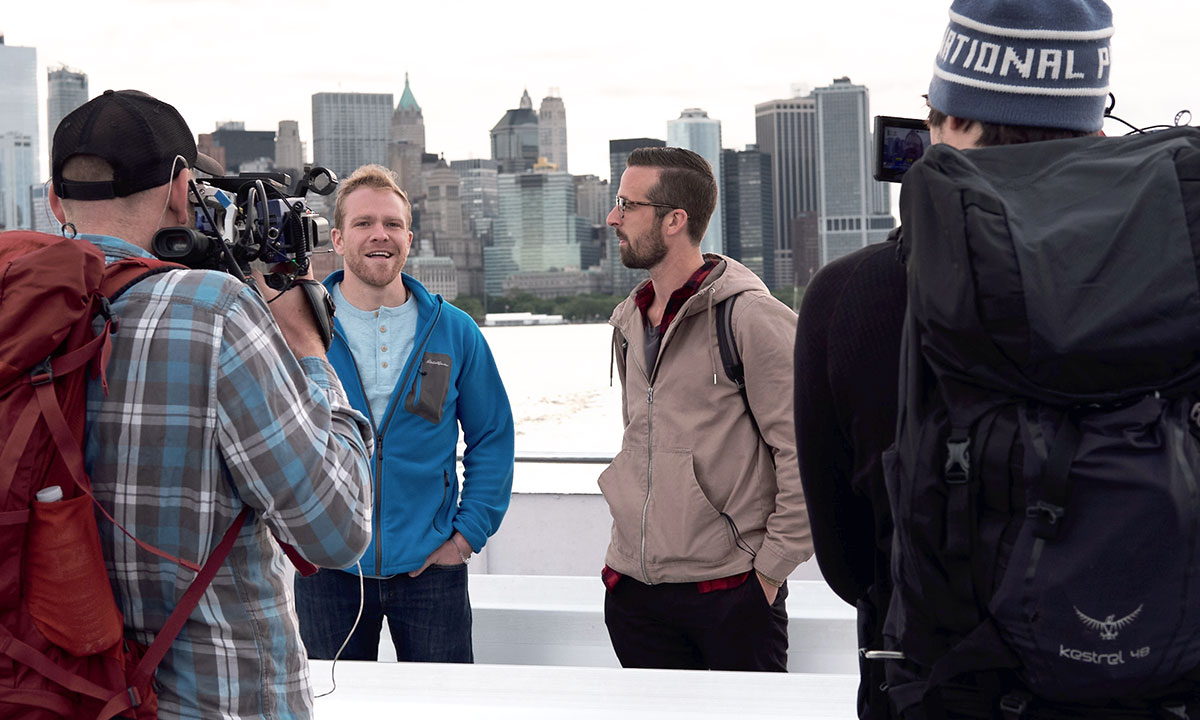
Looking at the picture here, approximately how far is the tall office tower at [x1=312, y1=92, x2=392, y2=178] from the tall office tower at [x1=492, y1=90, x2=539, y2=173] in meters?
1.14

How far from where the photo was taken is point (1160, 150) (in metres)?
0.93

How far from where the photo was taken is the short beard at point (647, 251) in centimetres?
262

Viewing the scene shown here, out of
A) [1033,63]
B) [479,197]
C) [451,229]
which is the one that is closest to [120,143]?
[1033,63]

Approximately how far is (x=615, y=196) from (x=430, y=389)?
67 centimetres

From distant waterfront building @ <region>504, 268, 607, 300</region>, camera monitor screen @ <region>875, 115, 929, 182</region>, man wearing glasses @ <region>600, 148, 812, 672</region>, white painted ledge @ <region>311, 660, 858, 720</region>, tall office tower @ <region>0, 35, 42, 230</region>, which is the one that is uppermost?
tall office tower @ <region>0, 35, 42, 230</region>

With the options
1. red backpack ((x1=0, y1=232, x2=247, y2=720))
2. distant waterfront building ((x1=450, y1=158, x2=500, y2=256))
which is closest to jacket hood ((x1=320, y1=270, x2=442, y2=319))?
red backpack ((x1=0, y1=232, x2=247, y2=720))

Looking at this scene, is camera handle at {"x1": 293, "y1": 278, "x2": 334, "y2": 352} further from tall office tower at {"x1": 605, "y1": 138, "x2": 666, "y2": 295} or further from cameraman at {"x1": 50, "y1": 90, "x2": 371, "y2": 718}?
tall office tower at {"x1": 605, "y1": 138, "x2": 666, "y2": 295}

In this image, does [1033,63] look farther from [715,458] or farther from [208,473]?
[715,458]

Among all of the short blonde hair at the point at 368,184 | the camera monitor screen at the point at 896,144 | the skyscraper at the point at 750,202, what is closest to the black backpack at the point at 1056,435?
the camera monitor screen at the point at 896,144

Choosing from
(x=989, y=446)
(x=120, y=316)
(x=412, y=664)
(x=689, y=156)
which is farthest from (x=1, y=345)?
(x=689, y=156)

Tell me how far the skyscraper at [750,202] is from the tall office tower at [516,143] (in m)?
2.44

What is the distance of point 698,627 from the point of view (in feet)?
7.89

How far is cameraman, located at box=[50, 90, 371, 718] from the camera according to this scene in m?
1.12

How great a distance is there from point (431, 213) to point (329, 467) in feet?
22.4
